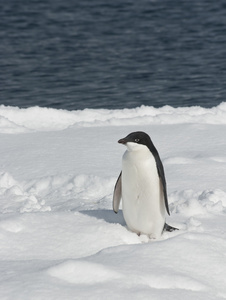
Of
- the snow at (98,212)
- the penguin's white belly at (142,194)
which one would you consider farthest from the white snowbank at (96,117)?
the penguin's white belly at (142,194)

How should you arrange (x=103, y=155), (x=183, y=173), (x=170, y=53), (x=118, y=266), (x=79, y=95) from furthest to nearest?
(x=170, y=53) < (x=79, y=95) < (x=103, y=155) < (x=183, y=173) < (x=118, y=266)

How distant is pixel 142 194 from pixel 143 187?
0.18ft

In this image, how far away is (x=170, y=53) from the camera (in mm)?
15953

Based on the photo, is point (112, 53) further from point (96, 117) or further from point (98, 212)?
point (98, 212)

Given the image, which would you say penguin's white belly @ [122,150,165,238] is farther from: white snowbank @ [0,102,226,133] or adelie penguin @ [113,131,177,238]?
white snowbank @ [0,102,226,133]

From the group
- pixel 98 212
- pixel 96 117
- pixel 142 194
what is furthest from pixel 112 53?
pixel 142 194

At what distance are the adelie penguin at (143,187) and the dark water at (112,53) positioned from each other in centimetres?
705

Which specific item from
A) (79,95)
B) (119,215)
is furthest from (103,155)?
(79,95)

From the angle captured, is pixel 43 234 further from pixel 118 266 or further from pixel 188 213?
pixel 188 213

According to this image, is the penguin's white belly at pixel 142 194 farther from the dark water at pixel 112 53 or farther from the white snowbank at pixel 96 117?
the dark water at pixel 112 53

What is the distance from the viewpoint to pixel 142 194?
4973 millimetres

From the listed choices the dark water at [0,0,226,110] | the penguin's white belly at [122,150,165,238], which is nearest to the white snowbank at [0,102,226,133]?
the dark water at [0,0,226,110]

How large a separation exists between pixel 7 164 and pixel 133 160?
2.31 metres

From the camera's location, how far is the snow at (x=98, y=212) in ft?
13.5
